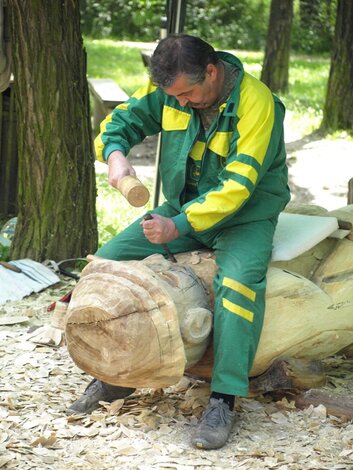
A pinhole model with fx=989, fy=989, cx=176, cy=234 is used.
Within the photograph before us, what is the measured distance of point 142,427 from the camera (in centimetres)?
442

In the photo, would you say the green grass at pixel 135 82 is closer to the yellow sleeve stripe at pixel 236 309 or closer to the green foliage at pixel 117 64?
the green foliage at pixel 117 64

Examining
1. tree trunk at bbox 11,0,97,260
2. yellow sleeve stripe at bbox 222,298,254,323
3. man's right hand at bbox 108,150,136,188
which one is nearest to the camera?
yellow sleeve stripe at bbox 222,298,254,323

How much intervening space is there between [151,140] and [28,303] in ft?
20.9

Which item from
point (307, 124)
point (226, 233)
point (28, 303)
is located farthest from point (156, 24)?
point (226, 233)

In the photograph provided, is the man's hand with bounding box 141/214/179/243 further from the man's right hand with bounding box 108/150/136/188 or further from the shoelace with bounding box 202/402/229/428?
the shoelace with bounding box 202/402/229/428

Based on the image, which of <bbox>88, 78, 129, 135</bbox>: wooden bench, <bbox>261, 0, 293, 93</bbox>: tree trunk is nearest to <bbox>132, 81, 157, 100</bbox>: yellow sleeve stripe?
<bbox>88, 78, 129, 135</bbox>: wooden bench

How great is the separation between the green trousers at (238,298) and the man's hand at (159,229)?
32cm

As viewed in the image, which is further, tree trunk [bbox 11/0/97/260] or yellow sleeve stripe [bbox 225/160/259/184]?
tree trunk [bbox 11/0/97/260]

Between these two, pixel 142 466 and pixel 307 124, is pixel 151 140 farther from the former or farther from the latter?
pixel 142 466

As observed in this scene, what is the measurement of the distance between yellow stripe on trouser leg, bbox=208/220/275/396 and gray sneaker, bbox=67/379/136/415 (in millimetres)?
526

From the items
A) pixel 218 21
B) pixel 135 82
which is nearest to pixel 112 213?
pixel 135 82

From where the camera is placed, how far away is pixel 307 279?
15.9 feet

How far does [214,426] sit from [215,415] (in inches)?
2.3

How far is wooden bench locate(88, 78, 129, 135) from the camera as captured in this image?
10.7 m
